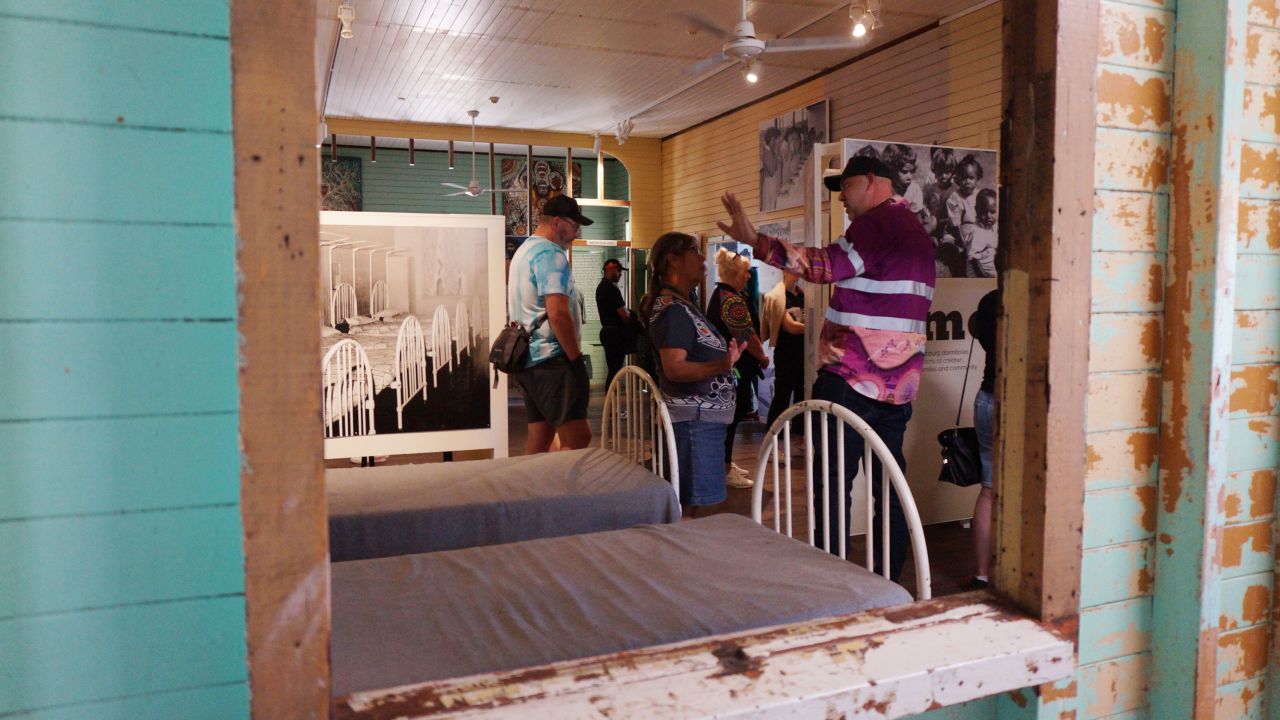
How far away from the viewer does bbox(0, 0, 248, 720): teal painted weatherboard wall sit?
2.89ft

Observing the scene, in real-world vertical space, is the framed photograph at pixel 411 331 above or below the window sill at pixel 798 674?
above

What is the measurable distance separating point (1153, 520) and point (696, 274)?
7.09 ft

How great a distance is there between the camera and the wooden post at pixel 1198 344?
1.47 meters

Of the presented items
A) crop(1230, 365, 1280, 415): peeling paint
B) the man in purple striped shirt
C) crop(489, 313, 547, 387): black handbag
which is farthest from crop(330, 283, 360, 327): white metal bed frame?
crop(1230, 365, 1280, 415): peeling paint

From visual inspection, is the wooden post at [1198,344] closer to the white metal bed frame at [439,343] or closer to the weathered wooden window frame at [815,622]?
the weathered wooden window frame at [815,622]

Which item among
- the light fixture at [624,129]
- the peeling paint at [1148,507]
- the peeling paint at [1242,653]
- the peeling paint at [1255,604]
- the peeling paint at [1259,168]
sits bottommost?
the peeling paint at [1242,653]

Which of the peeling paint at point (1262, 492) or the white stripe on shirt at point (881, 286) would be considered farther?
the white stripe on shirt at point (881, 286)

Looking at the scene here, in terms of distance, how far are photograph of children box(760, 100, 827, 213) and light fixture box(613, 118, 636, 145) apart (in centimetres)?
178

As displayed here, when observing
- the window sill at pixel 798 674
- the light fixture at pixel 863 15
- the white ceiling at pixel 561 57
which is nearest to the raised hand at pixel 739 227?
the window sill at pixel 798 674

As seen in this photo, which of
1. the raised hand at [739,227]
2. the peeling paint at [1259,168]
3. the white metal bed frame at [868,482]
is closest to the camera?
the peeling paint at [1259,168]

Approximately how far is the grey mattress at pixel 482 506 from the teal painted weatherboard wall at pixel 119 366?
1680 millimetres

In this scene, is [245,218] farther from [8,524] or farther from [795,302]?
[795,302]

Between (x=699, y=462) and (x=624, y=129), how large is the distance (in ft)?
25.8

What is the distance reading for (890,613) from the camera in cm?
150
